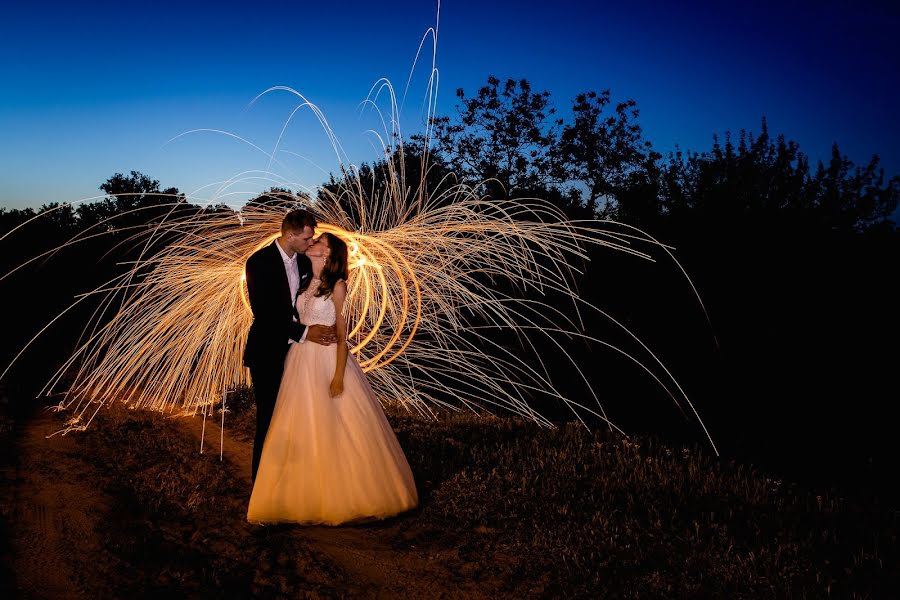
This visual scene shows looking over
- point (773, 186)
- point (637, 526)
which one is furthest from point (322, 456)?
point (773, 186)

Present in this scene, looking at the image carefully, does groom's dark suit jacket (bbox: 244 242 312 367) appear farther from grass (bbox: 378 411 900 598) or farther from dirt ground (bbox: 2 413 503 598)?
grass (bbox: 378 411 900 598)

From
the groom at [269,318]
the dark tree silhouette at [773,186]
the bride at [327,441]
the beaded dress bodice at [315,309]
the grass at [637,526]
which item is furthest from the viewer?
the dark tree silhouette at [773,186]

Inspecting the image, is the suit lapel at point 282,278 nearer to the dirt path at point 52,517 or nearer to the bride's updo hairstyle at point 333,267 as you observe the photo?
the bride's updo hairstyle at point 333,267

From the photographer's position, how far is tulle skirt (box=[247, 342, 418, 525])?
17.0 ft

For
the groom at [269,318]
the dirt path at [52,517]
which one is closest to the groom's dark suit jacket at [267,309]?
the groom at [269,318]

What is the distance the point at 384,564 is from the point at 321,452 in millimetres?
1001

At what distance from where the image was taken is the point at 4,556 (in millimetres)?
4660

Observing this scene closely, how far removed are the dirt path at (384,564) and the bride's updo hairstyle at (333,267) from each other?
73.4 inches

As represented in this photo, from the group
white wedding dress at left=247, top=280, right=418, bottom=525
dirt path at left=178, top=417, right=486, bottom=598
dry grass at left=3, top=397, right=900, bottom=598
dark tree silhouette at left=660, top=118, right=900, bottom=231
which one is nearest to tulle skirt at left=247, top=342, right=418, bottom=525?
white wedding dress at left=247, top=280, right=418, bottom=525

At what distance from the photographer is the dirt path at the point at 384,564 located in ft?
14.3

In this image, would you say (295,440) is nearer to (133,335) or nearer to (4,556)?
(4,556)

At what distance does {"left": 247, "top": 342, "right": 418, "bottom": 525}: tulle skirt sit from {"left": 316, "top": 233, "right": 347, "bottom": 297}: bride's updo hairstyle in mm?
492

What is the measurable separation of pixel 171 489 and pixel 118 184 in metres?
28.6

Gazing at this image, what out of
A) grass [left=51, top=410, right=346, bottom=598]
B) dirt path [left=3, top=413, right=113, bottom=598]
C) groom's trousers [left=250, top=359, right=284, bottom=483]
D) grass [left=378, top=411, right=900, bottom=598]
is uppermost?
groom's trousers [left=250, top=359, right=284, bottom=483]
